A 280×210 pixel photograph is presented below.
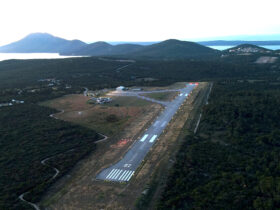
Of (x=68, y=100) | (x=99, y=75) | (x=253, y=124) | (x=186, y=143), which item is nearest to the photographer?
(x=186, y=143)

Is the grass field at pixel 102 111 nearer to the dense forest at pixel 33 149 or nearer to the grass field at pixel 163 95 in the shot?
the dense forest at pixel 33 149

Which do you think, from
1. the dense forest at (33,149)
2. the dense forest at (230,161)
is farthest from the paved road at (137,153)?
the dense forest at (33,149)

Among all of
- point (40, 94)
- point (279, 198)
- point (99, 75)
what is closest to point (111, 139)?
point (279, 198)

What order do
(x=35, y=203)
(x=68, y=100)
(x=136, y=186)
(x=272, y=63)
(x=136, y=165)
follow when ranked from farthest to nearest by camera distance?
(x=272, y=63) → (x=68, y=100) → (x=136, y=165) → (x=136, y=186) → (x=35, y=203)

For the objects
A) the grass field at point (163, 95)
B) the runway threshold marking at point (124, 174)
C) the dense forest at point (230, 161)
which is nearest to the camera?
the dense forest at point (230, 161)

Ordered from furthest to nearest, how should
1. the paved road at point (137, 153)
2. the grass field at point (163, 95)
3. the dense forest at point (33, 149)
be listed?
the grass field at point (163, 95) → the paved road at point (137, 153) → the dense forest at point (33, 149)

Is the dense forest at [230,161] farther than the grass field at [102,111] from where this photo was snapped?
No

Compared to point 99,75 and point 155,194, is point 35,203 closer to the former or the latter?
point 155,194
